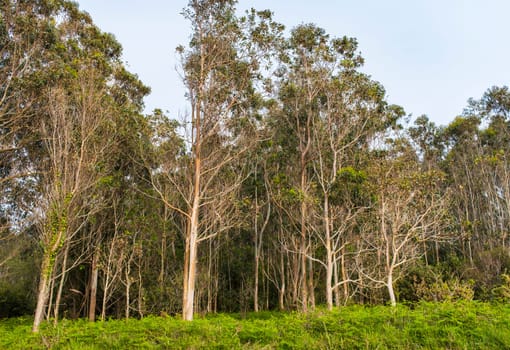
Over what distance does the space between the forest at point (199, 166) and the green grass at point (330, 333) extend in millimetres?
3854

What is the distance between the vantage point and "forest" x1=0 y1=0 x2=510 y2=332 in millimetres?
11930

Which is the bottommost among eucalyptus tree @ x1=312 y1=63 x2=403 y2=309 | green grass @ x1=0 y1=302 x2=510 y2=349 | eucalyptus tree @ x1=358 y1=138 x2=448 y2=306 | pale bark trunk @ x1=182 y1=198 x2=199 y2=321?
green grass @ x1=0 y1=302 x2=510 y2=349

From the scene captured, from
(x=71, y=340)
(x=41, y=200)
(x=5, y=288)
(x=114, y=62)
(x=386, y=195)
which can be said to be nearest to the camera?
(x=71, y=340)

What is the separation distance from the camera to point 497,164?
2344cm

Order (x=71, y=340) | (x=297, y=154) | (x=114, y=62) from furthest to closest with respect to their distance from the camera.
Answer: (x=297, y=154) < (x=114, y=62) < (x=71, y=340)

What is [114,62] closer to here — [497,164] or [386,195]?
[386,195]

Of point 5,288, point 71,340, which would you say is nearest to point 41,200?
point 71,340

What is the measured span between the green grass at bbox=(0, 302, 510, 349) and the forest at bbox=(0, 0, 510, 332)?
3.85 meters

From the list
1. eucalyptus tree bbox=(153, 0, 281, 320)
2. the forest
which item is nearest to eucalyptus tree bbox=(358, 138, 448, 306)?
the forest

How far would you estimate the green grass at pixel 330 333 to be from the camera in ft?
20.8

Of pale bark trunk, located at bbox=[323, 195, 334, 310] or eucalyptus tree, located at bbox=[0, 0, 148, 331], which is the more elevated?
eucalyptus tree, located at bbox=[0, 0, 148, 331]

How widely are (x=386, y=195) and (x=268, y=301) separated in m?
15.5

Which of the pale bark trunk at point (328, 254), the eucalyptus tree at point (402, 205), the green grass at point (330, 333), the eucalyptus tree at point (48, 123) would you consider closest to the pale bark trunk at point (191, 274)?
the green grass at point (330, 333)

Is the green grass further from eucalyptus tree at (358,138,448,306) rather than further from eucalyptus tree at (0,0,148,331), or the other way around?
eucalyptus tree at (358,138,448,306)
